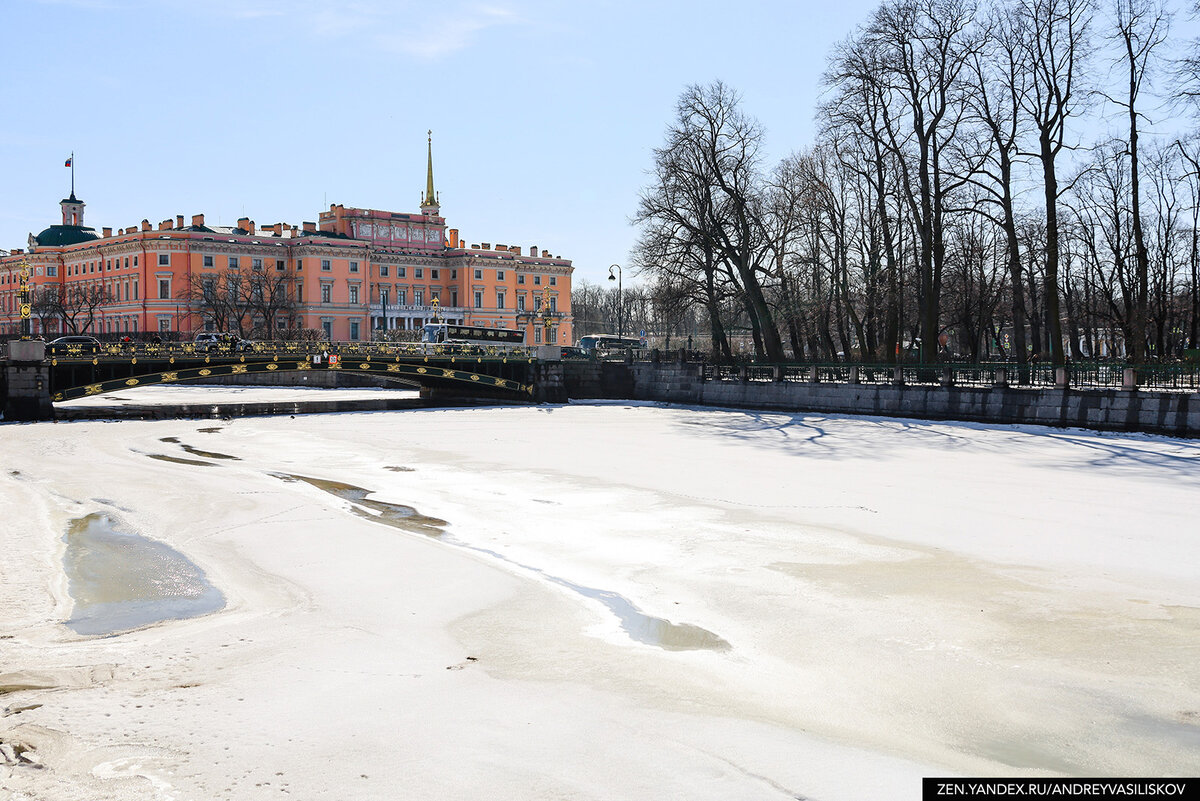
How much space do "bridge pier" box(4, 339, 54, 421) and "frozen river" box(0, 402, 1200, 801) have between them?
21.8 m

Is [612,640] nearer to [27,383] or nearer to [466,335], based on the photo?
[27,383]

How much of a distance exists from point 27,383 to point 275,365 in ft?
35.9

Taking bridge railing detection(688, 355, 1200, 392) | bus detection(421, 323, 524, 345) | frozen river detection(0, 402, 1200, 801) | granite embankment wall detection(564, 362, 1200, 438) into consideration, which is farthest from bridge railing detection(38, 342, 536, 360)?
frozen river detection(0, 402, 1200, 801)

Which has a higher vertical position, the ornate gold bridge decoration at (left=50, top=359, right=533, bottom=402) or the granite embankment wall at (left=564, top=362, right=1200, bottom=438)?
the ornate gold bridge decoration at (left=50, top=359, right=533, bottom=402)

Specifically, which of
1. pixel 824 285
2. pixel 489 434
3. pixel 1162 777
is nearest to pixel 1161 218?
pixel 824 285

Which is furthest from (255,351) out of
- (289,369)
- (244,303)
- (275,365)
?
(244,303)

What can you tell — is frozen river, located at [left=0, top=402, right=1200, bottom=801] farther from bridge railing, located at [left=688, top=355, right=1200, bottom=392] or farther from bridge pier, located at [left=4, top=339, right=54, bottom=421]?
bridge pier, located at [left=4, top=339, right=54, bottom=421]

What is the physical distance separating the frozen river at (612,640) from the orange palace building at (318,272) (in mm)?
78394

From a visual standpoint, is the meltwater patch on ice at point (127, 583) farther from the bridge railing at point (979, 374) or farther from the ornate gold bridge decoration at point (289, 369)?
the bridge railing at point (979, 374)

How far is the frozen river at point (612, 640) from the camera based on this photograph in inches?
273

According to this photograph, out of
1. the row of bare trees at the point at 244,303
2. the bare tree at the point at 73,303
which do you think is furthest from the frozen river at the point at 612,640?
the bare tree at the point at 73,303

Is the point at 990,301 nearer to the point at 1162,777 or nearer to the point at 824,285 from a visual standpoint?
the point at 824,285

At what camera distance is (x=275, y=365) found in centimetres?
4878

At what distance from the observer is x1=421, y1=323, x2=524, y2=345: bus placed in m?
73.4
